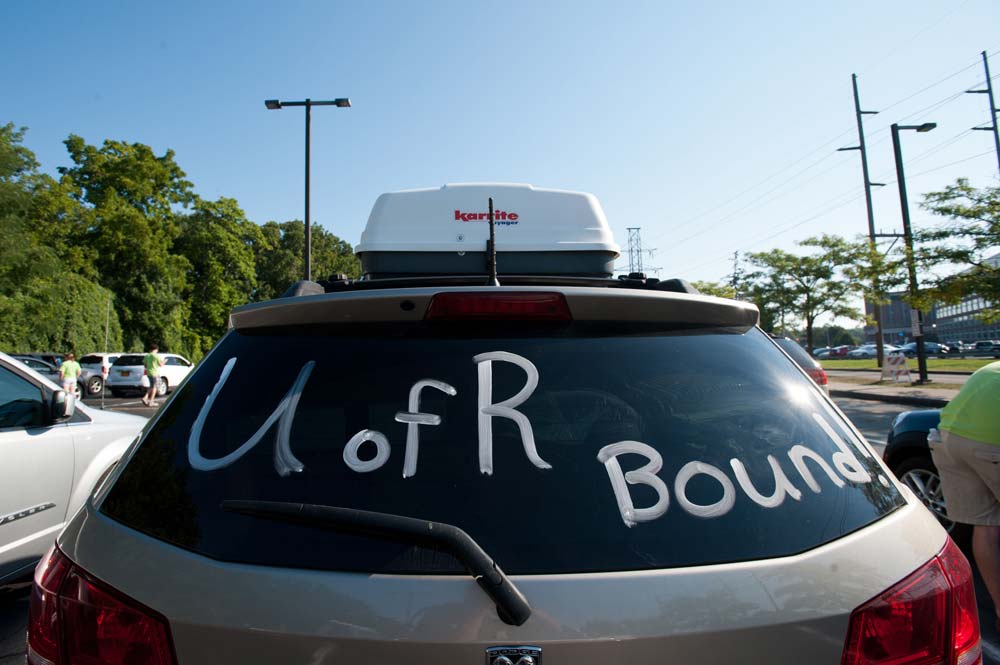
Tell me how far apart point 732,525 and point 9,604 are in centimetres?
503

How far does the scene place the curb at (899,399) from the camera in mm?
17484

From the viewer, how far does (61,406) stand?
4305 millimetres

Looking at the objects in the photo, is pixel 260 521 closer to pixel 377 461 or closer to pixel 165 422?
pixel 377 461

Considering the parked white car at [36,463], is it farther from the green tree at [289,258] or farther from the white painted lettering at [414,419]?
the green tree at [289,258]

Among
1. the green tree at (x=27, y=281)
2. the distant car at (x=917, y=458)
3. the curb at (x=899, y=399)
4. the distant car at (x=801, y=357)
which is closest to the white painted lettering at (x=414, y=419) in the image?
the distant car at (x=917, y=458)

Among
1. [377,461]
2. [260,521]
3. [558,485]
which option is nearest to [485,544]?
[558,485]

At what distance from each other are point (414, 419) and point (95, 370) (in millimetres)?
31180

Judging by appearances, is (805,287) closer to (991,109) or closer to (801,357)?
(991,109)

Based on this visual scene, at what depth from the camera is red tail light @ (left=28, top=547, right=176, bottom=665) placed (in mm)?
1258

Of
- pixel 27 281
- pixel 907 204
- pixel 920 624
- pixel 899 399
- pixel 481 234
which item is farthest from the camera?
pixel 27 281

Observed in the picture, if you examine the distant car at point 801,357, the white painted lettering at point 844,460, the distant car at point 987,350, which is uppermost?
the distant car at point 987,350

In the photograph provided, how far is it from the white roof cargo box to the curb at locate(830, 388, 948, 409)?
52.4 feet

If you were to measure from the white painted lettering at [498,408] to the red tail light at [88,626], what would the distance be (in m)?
0.71

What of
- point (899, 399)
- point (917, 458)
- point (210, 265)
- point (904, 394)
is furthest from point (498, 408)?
point (210, 265)
